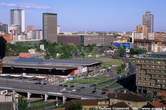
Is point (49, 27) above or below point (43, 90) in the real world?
above

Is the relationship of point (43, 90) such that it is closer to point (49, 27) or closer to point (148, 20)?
point (49, 27)

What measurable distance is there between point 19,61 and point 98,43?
30.6m

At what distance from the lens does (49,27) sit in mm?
58094

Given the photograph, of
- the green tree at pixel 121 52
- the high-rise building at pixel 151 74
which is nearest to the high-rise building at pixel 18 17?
the green tree at pixel 121 52

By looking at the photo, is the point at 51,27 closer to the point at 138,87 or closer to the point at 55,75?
the point at 55,75

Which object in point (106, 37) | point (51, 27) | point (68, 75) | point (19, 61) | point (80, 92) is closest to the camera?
point (80, 92)

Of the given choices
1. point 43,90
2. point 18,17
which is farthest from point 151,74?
point 18,17

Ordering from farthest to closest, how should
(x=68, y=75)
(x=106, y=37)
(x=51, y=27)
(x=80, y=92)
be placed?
(x=106, y=37) → (x=51, y=27) → (x=68, y=75) → (x=80, y=92)

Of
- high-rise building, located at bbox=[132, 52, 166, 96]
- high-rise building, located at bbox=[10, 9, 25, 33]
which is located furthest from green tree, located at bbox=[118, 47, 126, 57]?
high-rise building, located at bbox=[10, 9, 25, 33]

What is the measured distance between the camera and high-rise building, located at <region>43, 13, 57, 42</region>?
58.1 meters

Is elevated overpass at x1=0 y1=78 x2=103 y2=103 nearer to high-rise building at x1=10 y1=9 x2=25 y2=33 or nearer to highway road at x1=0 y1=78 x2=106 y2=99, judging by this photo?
highway road at x1=0 y1=78 x2=106 y2=99

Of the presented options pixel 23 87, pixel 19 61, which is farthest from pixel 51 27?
pixel 23 87

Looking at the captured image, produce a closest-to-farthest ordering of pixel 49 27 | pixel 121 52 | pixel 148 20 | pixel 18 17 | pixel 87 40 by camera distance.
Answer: pixel 121 52 < pixel 49 27 < pixel 87 40 < pixel 148 20 < pixel 18 17

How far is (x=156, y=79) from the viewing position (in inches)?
796
